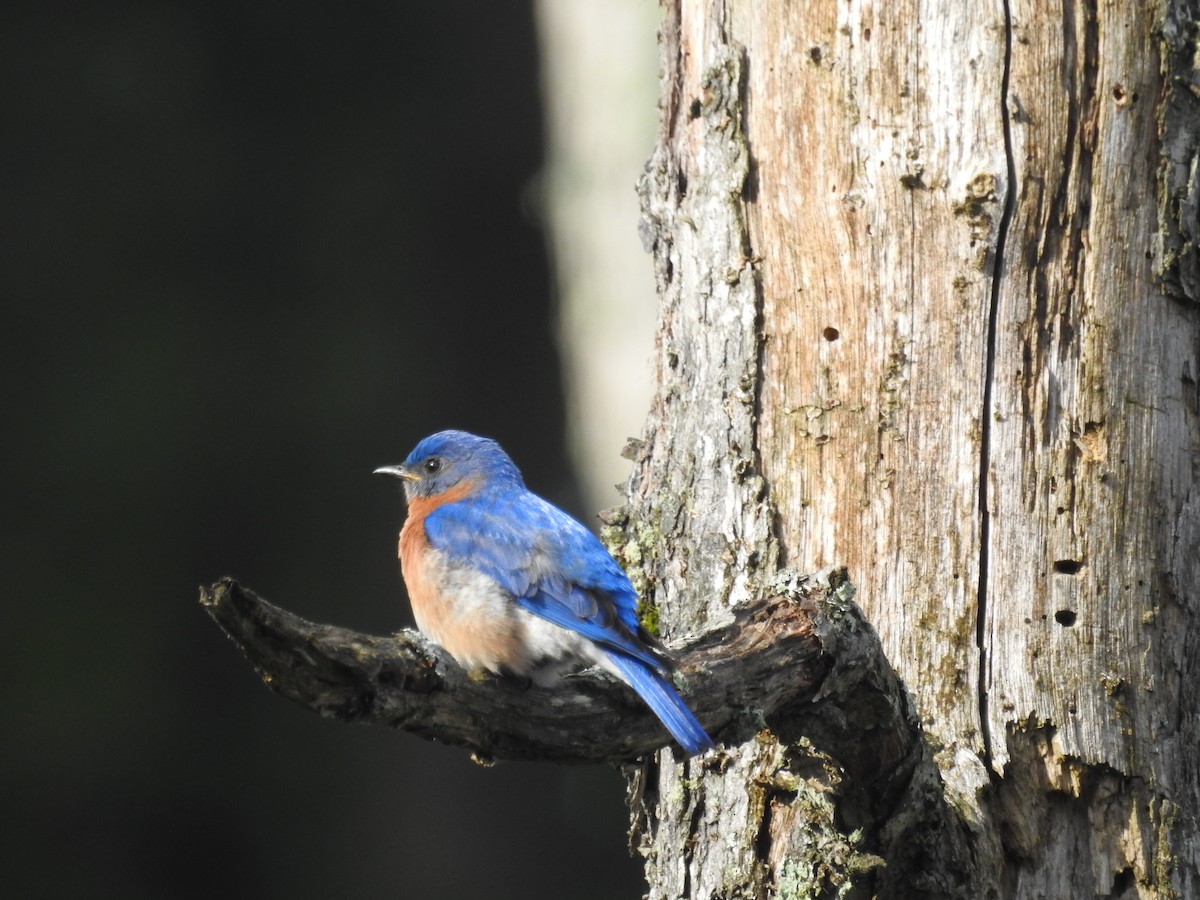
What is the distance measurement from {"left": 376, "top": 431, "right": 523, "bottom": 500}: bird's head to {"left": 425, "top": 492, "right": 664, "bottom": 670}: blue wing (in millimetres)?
245

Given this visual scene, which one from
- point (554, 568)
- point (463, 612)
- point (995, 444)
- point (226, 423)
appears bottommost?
point (463, 612)

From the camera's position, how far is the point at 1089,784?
364 cm

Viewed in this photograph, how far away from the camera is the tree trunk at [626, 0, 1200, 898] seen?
3637mm

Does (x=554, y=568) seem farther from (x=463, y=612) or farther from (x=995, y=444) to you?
(x=995, y=444)

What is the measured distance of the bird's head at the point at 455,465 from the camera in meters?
5.01

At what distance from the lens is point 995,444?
3711mm

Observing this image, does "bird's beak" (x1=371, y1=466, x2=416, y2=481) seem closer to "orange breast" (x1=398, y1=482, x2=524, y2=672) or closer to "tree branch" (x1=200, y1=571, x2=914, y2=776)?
"orange breast" (x1=398, y1=482, x2=524, y2=672)

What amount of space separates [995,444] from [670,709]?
4.27ft

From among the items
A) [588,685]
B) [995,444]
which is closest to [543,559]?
[588,685]

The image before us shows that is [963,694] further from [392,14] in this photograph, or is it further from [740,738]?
[392,14]

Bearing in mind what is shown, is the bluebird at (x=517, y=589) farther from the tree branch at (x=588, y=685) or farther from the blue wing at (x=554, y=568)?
the tree branch at (x=588, y=685)

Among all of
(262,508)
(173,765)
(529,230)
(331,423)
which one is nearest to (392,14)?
(529,230)

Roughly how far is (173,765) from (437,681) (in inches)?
159

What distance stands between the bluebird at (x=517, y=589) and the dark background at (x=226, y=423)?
1.98m
